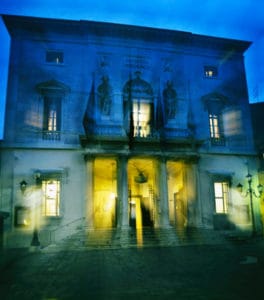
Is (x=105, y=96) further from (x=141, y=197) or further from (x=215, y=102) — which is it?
(x=215, y=102)

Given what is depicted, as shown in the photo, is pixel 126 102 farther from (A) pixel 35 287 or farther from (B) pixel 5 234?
(A) pixel 35 287

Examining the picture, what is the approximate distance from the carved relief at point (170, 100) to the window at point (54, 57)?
25.3 feet

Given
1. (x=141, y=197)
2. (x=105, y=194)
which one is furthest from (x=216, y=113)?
(x=105, y=194)

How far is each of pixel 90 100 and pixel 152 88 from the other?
4.72m

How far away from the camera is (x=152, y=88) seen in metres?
21.8

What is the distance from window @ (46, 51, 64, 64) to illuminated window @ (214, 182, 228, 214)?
14011mm

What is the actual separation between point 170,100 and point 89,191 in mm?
8937

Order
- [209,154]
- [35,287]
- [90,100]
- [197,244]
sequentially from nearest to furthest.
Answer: [35,287] < [197,244] < [90,100] < [209,154]

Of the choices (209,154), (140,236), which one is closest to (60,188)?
(140,236)

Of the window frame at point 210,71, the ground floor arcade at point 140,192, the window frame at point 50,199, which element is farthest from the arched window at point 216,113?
the window frame at point 50,199

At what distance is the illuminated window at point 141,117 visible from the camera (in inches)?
835

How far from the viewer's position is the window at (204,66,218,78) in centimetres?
2312

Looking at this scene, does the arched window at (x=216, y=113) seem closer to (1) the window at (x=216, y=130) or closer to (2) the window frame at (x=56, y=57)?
(1) the window at (x=216, y=130)

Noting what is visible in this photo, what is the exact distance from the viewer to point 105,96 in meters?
20.8
